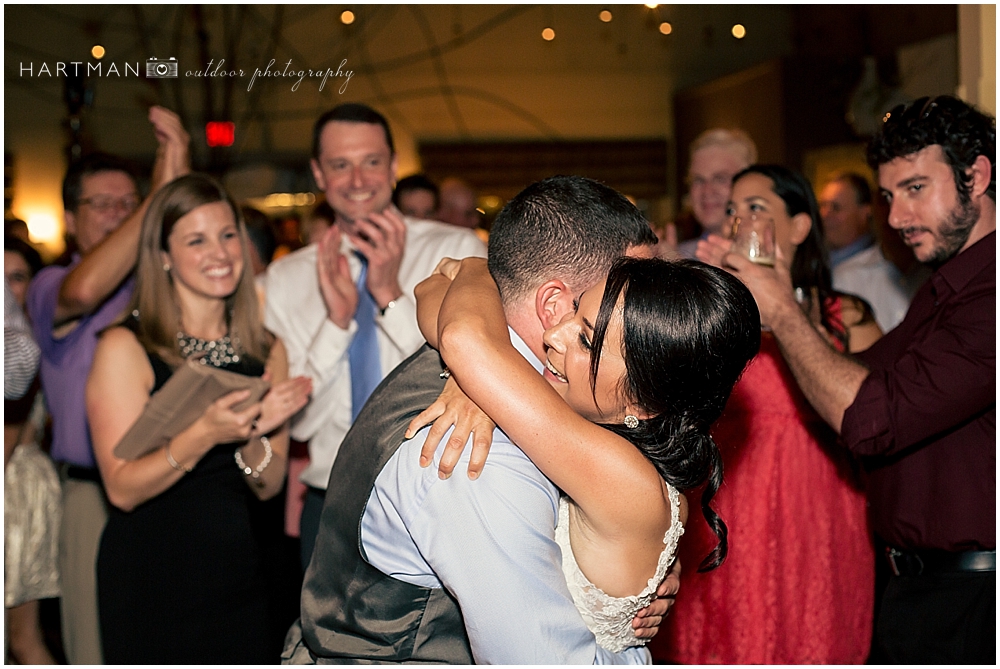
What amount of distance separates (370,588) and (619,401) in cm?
44

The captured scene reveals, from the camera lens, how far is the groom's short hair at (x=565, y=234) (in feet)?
4.22

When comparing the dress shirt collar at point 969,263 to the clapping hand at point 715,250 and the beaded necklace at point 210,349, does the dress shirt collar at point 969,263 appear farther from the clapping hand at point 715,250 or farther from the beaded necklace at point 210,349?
the beaded necklace at point 210,349

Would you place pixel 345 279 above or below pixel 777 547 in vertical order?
above

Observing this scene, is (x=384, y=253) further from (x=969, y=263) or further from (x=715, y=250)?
(x=969, y=263)

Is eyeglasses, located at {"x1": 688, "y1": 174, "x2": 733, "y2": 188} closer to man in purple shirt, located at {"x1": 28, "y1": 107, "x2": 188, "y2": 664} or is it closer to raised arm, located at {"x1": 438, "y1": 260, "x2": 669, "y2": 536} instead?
man in purple shirt, located at {"x1": 28, "y1": 107, "x2": 188, "y2": 664}

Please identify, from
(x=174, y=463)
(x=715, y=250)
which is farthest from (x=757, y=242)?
(x=174, y=463)

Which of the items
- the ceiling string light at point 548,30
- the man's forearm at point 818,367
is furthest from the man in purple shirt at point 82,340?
the ceiling string light at point 548,30

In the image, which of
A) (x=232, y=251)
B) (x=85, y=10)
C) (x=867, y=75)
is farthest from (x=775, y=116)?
→ (x=232, y=251)

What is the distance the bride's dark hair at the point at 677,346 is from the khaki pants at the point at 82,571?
77.6 inches

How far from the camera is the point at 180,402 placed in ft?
6.73

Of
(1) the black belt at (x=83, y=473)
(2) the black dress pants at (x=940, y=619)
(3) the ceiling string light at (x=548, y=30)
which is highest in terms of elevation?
(3) the ceiling string light at (x=548, y=30)

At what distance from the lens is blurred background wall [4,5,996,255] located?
290 inches

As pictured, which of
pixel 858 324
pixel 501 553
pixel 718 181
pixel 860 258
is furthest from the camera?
pixel 860 258

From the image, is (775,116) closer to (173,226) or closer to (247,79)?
(247,79)
